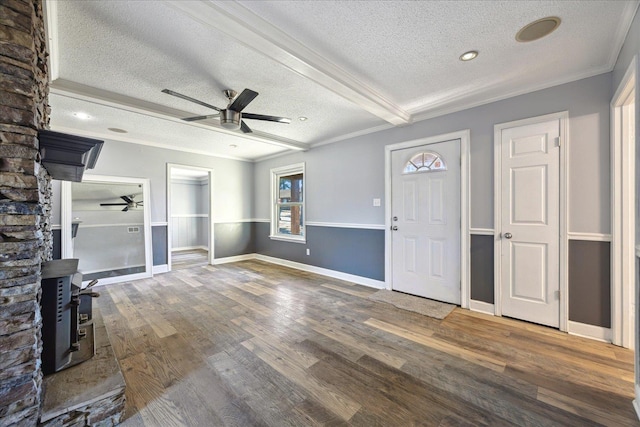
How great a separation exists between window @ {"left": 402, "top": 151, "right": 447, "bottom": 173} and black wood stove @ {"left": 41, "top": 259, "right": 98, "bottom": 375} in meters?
3.59

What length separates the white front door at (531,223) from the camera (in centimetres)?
258

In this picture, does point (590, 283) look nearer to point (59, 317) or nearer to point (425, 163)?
point (425, 163)

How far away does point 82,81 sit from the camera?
2590 mm

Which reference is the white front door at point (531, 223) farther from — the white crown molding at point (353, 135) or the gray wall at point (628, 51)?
the white crown molding at point (353, 135)

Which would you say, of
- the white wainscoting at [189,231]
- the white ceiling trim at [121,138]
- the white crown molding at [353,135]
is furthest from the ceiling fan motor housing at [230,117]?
the white wainscoting at [189,231]

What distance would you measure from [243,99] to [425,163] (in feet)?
7.92

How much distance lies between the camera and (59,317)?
1.58 meters

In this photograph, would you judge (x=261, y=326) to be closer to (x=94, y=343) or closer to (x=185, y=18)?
(x=94, y=343)

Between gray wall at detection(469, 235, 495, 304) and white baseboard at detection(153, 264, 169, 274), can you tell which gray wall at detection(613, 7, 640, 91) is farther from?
white baseboard at detection(153, 264, 169, 274)

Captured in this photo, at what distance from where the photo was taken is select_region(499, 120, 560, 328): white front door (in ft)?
8.48

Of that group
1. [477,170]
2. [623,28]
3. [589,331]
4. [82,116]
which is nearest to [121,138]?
[82,116]

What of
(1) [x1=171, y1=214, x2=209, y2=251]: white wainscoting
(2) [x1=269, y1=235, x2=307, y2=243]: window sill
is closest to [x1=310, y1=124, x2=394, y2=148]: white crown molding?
(2) [x1=269, y1=235, x2=307, y2=243]: window sill

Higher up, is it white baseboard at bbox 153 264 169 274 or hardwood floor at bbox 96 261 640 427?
white baseboard at bbox 153 264 169 274

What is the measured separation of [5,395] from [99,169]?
4132mm
